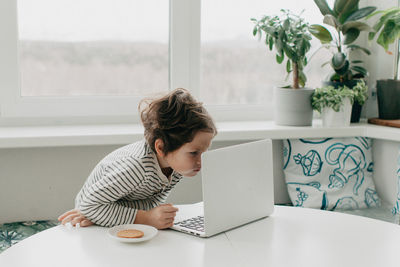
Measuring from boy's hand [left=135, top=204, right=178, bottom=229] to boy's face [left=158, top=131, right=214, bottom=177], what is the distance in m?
0.13

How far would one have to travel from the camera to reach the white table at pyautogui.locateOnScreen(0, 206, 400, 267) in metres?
1.08

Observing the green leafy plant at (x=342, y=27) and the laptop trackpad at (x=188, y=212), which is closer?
the laptop trackpad at (x=188, y=212)

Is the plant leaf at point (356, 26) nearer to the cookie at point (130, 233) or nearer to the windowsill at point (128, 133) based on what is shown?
the windowsill at point (128, 133)

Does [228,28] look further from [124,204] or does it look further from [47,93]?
[124,204]

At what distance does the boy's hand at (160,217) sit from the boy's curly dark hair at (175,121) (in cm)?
17

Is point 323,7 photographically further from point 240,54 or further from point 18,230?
point 18,230

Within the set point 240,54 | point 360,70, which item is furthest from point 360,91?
point 240,54

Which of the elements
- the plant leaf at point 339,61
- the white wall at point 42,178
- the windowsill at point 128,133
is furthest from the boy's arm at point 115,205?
the plant leaf at point 339,61

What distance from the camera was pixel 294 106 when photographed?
2461 mm

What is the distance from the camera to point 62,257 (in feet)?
3.56

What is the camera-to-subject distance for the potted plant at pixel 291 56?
2.37 m

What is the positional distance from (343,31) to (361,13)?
0.38 ft

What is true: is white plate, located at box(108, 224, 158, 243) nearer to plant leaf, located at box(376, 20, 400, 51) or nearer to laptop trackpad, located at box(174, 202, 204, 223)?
laptop trackpad, located at box(174, 202, 204, 223)

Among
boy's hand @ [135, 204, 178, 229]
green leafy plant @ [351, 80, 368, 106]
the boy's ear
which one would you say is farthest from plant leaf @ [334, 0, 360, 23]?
boy's hand @ [135, 204, 178, 229]
